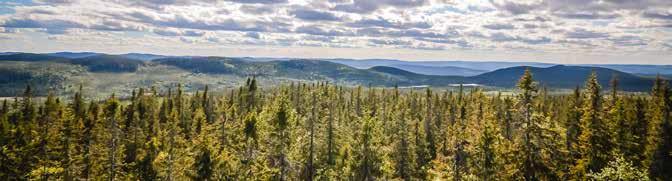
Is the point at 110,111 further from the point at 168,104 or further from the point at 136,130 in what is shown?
the point at 168,104

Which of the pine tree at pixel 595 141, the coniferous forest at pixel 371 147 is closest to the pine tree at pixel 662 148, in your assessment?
the coniferous forest at pixel 371 147

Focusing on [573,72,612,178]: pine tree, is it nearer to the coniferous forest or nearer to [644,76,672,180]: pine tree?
the coniferous forest

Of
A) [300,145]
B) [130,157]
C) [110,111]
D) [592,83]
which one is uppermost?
[592,83]

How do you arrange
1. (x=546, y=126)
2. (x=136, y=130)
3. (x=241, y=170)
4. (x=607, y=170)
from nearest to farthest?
(x=607, y=170) → (x=546, y=126) → (x=241, y=170) → (x=136, y=130)

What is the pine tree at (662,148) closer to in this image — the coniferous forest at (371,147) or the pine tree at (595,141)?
the coniferous forest at (371,147)

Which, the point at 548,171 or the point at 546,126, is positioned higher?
the point at 546,126

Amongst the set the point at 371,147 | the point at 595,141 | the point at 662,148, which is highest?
the point at 595,141

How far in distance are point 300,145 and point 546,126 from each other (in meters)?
37.5

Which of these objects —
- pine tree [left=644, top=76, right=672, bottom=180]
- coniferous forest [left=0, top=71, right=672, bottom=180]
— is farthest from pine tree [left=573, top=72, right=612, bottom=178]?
pine tree [left=644, top=76, right=672, bottom=180]

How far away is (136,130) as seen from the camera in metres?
83.4

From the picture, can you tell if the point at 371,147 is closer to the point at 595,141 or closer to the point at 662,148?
the point at 595,141

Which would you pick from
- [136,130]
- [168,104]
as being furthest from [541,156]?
[168,104]

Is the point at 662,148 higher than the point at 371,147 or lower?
higher

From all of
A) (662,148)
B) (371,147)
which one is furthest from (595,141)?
(371,147)
